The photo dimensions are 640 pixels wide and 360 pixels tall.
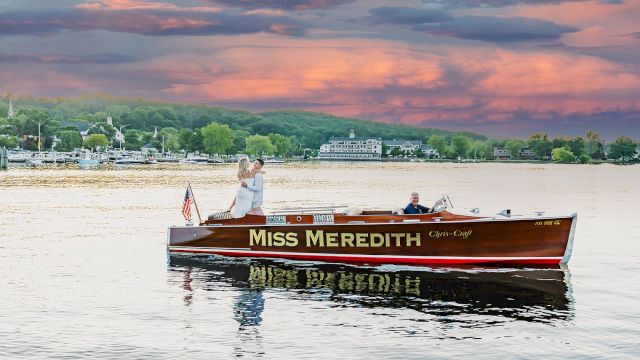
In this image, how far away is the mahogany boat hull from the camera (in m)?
27.8

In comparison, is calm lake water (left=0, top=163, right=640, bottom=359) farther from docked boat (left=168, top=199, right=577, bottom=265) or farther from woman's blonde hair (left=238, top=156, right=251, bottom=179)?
woman's blonde hair (left=238, top=156, right=251, bottom=179)

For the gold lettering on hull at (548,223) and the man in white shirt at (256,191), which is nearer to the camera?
the gold lettering on hull at (548,223)

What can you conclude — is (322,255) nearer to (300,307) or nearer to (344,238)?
(344,238)

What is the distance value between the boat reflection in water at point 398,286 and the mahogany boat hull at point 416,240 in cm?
46

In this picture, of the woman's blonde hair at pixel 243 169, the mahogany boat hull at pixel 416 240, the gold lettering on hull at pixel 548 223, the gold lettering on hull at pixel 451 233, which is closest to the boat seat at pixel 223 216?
the mahogany boat hull at pixel 416 240

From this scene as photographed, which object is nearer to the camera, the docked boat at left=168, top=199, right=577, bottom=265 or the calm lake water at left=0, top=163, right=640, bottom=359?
the calm lake water at left=0, top=163, right=640, bottom=359

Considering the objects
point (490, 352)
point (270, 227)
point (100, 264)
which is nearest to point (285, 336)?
point (490, 352)

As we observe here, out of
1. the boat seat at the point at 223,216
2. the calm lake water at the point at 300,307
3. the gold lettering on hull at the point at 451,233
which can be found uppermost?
the boat seat at the point at 223,216

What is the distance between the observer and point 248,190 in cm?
3019

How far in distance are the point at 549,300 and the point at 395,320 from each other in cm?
511

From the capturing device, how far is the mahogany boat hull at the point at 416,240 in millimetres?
27828

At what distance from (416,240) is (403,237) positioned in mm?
436

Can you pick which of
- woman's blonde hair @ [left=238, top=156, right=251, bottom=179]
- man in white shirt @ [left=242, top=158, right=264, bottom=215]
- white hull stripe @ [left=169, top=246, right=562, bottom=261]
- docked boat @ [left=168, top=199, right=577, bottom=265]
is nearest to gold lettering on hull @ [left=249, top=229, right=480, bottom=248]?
docked boat @ [left=168, top=199, right=577, bottom=265]

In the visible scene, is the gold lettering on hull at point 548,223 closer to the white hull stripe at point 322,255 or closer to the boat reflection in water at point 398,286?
the white hull stripe at point 322,255
